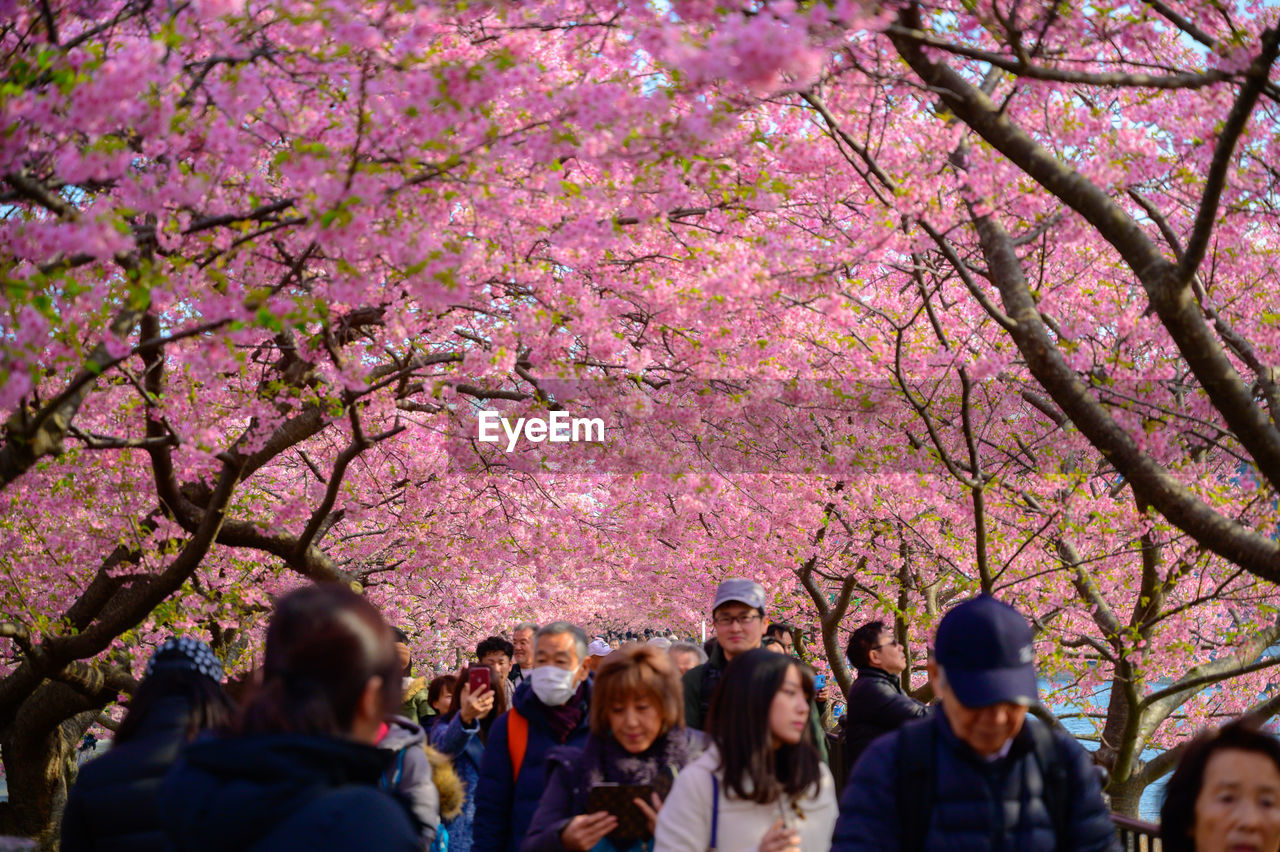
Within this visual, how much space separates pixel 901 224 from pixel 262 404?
503cm

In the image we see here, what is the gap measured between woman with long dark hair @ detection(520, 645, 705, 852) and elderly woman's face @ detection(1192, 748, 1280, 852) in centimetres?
175

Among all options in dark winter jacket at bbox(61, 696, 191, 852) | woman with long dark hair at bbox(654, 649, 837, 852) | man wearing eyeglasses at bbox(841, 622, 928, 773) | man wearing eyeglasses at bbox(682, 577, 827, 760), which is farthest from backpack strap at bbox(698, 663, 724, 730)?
dark winter jacket at bbox(61, 696, 191, 852)

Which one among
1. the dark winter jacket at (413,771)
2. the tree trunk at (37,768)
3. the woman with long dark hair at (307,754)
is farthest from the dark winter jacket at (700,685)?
the tree trunk at (37,768)

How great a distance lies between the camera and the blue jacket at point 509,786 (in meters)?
4.84

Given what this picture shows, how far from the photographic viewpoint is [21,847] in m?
4.96

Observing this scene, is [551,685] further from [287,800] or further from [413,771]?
[287,800]

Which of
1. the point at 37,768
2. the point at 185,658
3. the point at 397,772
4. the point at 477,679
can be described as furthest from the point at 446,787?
the point at 37,768

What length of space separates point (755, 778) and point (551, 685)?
1.82m

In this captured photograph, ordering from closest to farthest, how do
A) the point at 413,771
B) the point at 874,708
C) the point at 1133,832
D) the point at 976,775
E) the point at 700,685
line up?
the point at 976,775, the point at 413,771, the point at 1133,832, the point at 700,685, the point at 874,708

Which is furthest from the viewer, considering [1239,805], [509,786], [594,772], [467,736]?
[467,736]

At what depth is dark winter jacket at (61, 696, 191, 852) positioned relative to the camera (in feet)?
11.0

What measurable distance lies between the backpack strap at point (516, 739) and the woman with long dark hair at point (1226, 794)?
2.63 meters

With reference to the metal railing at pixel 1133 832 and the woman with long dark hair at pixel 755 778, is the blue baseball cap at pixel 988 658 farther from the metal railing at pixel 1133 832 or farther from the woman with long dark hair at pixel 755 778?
the metal railing at pixel 1133 832

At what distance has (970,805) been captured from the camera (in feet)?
9.87
